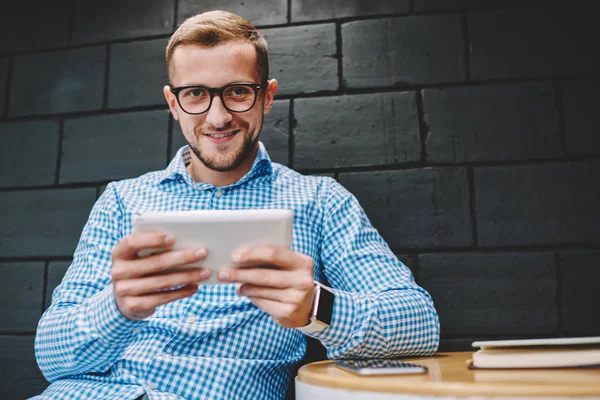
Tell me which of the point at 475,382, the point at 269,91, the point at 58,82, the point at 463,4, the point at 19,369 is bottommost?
the point at 19,369

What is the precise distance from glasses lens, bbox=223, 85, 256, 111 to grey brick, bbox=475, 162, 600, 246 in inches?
29.2

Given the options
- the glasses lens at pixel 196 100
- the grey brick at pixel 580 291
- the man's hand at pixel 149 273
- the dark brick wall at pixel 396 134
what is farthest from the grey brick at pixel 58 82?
the grey brick at pixel 580 291

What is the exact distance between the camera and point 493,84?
1.49 meters

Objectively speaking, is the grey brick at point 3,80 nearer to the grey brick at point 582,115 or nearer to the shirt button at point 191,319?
the shirt button at point 191,319

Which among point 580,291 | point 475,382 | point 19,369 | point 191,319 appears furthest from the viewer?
point 19,369

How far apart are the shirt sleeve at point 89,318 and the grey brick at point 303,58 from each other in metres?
0.69

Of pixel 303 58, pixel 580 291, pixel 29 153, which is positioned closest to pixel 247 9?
pixel 303 58

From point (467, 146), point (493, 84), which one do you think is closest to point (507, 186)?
point (467, 146)

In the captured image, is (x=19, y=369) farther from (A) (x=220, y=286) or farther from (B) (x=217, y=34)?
(B) (x=217, y=34)

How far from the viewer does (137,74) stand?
1.70m

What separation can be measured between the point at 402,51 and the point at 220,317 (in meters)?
1.04

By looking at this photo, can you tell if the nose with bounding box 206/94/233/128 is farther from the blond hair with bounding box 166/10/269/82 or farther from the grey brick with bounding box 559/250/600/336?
the grey brick with bounding box 559/250/600/336

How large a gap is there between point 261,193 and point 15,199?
1.02 metres

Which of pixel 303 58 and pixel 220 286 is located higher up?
pixel 303 58
